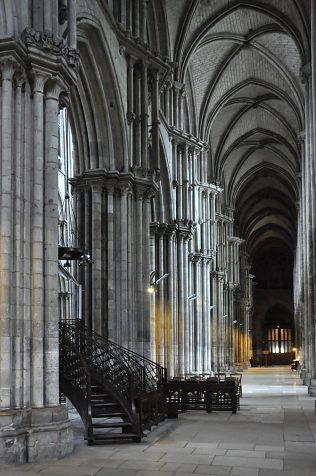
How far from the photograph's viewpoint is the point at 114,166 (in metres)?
20.8

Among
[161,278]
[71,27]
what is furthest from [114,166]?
[161,278]

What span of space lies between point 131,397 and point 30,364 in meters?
3.20

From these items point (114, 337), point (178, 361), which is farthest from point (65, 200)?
point (114, 337)

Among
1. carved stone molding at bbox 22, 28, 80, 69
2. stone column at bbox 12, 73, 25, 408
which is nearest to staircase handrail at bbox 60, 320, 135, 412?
stone column at bbox 12, 73, 25, 408

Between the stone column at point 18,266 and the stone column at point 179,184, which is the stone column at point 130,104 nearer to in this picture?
the stone column at point 18,266

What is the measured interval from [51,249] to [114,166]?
323 inches

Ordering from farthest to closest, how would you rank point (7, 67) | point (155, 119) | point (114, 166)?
point (155, 119) < point (114, 166) < point (7, 67)

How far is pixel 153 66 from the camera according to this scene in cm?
2319

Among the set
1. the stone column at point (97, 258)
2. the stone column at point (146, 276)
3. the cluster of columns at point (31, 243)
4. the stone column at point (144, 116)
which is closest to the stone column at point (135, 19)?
the stone column at point (144, 116)

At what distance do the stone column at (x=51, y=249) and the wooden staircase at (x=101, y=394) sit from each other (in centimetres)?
168

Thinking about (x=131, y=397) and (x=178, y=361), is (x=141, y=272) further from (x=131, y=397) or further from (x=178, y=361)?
(x=178, y=361)

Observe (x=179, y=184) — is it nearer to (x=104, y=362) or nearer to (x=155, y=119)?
(x=155, y=119)

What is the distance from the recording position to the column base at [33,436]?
1162cm

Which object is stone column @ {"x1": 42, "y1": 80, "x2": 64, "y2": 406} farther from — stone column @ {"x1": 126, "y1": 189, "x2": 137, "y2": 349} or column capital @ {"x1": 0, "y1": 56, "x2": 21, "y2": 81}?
stone column @ {"x1": 126, "y1": 189, "x2": 137, "y2": 349}
